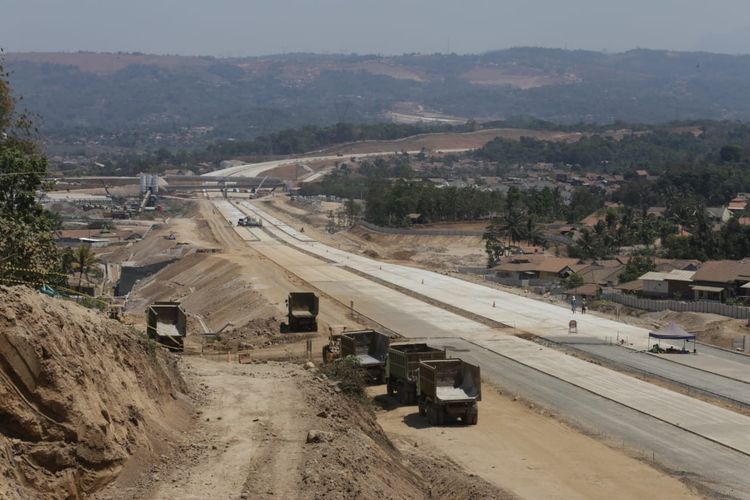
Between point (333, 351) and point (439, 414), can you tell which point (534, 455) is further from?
point (333, 351)

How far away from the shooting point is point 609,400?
40250mm

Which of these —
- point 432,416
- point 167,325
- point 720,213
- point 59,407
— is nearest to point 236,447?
point 59,407

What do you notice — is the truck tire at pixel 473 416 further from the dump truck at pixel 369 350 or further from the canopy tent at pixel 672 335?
the canopy tent at pixel 672 335

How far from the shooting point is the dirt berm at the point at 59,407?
61.1ft

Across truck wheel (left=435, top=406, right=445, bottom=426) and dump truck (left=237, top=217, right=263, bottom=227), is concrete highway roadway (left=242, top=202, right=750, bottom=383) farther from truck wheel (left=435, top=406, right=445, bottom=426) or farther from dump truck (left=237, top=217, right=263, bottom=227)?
dump truck (left=237, top=217, right=263, bottom=227)

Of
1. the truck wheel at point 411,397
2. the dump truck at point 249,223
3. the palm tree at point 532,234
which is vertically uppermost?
the truck wheel at point 411,397

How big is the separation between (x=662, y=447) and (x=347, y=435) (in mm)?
11333

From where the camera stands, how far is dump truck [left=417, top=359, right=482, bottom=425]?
1339 inches

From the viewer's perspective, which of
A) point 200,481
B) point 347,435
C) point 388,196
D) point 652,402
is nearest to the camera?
point 200,481

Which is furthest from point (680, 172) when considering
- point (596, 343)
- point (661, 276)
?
point (596, 343)

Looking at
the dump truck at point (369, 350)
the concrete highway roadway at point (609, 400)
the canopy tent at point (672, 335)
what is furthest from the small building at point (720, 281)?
the dump truck at point (369, 350)

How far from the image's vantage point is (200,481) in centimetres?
2088

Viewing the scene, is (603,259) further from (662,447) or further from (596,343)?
(662,447)

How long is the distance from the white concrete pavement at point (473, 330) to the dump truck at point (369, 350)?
7.71 m
